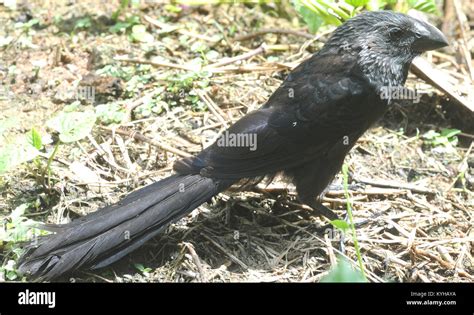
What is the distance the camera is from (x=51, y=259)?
386 cm

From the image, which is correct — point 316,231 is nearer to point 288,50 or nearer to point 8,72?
point 288,50

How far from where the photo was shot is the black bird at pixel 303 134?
160 inches

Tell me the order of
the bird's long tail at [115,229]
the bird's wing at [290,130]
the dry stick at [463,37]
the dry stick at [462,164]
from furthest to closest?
1. the dry stick at [463,37]
2. the dry stick at [462,164]
3. the bird's wing at [290,130]
4. the bird's long tail at [115,229]

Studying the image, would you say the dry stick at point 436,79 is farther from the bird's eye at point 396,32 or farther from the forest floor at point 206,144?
the bird's eye at point 396,32

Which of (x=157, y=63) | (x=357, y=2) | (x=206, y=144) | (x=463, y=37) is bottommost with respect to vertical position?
(x=206, y=144)

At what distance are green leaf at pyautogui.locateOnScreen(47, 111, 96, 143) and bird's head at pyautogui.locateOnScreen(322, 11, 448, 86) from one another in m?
1.65

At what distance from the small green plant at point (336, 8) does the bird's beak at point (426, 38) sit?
0.66m

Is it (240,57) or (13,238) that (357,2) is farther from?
(13,238)

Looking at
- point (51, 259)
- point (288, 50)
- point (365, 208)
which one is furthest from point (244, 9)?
point (51, 259)

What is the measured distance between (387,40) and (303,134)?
2.89ft

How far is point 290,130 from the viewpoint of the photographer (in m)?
4.46

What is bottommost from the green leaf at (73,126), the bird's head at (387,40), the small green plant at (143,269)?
the small green plant at (143,269)

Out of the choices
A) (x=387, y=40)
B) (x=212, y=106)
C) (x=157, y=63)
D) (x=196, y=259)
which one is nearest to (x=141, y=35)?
(x=157, y=63)

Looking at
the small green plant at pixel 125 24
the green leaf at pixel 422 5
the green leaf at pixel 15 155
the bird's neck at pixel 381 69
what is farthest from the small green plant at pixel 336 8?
the green leaf at pixel 15 155
